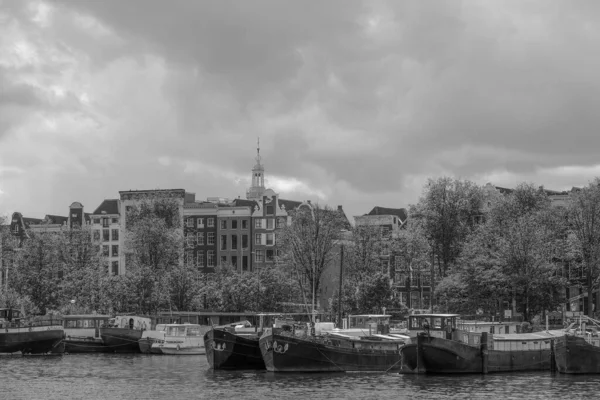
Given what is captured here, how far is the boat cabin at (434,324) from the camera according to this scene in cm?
8719

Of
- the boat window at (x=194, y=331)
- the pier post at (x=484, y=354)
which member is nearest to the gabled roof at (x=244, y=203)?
the boat window at (x=194, y=331)

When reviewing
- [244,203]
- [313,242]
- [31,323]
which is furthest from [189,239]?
[31,323]

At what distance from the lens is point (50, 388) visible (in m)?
77.4

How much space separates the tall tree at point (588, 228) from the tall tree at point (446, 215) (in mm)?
12424

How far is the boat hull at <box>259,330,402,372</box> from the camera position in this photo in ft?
284

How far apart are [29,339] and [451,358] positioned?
4754cm

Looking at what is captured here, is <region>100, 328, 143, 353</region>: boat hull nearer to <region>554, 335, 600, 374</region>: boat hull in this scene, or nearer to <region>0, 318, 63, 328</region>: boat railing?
<region>0, 318, 63, 328</region>: boat railing

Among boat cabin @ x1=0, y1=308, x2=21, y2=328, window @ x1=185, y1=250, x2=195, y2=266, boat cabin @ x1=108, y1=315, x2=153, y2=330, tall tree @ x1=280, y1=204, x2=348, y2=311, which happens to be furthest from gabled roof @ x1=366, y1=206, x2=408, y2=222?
boat cabin @ x1=0, y1=308, x2=21, y2=328

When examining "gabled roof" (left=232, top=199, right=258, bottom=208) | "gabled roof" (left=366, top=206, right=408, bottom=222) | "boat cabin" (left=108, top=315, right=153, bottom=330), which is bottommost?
"boat cabin" (left=108, top=315, right=153, bottom=330)

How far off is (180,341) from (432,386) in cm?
4564

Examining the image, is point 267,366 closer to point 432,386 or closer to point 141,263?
point 432,386

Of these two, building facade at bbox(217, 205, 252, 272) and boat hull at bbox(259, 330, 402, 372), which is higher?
building facade at bbox(217, 205, 252, 272)

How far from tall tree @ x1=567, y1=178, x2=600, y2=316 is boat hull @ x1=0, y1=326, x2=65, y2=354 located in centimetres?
5812

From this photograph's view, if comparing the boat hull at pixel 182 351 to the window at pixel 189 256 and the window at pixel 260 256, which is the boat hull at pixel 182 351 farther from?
the window at pixel 260 256
